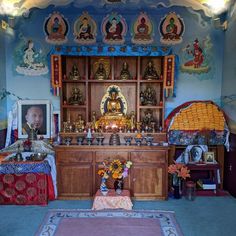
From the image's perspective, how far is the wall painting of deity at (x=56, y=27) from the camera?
15.8 ft

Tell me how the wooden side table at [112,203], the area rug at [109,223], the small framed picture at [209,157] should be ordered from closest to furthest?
the area rug at [109,223], the wooden side table at [112,203], the small framed picture at [209,157]

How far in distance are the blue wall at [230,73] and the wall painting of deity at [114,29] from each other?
1835 mm

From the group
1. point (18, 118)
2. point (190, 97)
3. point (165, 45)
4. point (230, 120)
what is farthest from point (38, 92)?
point (230, 120)

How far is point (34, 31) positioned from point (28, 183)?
A: 2706mm

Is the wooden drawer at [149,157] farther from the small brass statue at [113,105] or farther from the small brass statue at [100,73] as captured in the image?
the small brass statue at [100,73]

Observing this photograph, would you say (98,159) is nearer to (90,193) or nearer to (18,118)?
(90,193)

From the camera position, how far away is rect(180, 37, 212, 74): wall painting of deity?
491cm

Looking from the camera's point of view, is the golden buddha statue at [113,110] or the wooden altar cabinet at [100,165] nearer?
the wooden altar cabinet at [100,165]

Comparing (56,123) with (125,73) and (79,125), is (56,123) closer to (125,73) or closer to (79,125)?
(79,125)

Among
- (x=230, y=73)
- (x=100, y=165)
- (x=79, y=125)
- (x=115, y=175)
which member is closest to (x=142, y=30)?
(x=230, y=73)

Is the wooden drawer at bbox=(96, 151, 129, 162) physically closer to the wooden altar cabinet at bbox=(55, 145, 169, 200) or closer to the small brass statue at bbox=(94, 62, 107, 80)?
the wooden altar cabinet at bbox=(55, 145, 169, 200)

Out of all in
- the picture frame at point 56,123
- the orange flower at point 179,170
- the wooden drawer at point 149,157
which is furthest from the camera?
the picture frame at point 56,123

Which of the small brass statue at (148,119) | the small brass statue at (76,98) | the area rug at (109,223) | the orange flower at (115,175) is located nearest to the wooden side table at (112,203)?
the area rug at (109,223)

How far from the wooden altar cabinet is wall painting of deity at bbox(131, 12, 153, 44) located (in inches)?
78.0
